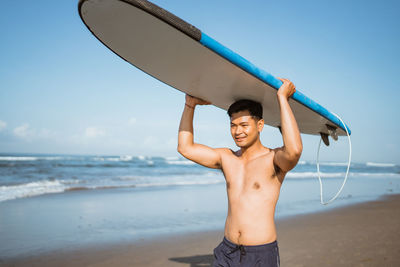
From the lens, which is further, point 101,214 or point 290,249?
point 101,214

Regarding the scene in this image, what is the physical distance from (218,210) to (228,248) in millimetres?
5935

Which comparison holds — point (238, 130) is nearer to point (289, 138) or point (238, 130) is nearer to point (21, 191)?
point (289, 138)

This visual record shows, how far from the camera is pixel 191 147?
256cm

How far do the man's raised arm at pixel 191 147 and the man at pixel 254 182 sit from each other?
0.43 feet

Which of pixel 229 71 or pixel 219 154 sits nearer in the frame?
pixel 229 71

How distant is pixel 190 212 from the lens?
756 cm

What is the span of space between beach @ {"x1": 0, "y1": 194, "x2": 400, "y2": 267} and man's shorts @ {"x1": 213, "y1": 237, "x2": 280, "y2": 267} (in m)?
2.26

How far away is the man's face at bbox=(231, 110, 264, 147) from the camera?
88.7 inches

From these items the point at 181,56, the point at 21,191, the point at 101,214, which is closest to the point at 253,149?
the point at 181,56

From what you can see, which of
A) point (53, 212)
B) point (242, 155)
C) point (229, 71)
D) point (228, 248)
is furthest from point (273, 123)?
point (53, 212)

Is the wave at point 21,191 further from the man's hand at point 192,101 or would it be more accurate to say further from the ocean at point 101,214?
the man's hand at point 192,101

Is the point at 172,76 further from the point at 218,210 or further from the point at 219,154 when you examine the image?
the point at 218,210

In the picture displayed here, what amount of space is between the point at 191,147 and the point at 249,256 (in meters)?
1.00

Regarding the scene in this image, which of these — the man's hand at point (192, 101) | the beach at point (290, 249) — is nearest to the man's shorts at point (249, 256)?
the man's hand at point (192, 101)
